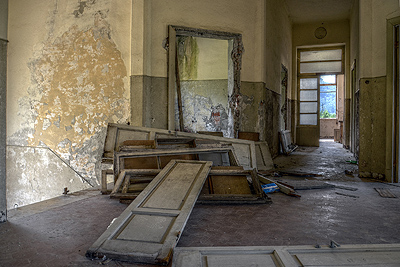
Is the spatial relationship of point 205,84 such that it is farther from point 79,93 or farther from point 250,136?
point 79,93

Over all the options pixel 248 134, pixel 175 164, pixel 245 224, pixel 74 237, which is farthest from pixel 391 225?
pixel 248 134

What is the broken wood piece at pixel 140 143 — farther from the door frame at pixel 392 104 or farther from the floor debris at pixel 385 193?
the door frame at pixel 392 104

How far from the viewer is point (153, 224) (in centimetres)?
229

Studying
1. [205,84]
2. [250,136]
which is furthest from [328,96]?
Result: [250,136]

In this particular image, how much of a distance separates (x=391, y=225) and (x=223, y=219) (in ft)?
5.22

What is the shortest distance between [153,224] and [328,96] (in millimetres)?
17464

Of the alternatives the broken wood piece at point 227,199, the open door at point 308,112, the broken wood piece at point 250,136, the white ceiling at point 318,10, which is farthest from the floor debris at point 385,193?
the open door at point 308,112

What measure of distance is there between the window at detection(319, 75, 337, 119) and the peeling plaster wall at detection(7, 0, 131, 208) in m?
14.5

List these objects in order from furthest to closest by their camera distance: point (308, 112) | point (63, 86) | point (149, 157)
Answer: point (308, 112)
point (63, 86)
point (149, 157)

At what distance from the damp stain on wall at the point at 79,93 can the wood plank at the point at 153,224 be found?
3.09m

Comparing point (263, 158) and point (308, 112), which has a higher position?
point (308, 112)

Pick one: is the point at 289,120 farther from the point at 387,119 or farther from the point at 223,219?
the point at 223,219

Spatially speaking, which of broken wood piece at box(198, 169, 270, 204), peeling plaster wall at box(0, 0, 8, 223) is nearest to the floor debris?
broken wood piece at box(198, 169, 270, 204)

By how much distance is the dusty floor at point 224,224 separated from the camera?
212 cm
